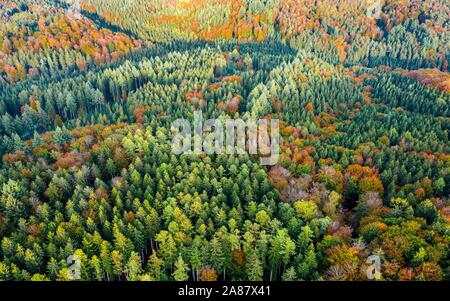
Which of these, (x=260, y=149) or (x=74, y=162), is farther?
(x=260, y=149)

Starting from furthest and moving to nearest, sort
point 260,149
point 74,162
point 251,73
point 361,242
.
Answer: point 251,73, point 260,149, point 74,162, point 361,242

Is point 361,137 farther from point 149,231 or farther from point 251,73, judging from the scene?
point 251,73

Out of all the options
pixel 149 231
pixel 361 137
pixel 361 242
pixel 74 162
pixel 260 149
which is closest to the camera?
pixel 361 242

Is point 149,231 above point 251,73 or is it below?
below

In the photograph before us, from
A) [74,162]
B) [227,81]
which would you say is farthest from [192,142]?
[227,81]

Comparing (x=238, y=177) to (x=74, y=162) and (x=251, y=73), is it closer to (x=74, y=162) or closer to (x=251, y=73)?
(x=74, y=162)

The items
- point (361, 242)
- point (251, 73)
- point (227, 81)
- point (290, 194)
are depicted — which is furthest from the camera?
point (251, 73)
